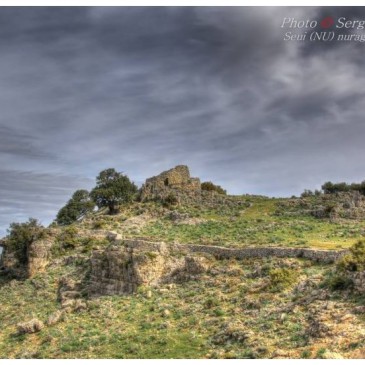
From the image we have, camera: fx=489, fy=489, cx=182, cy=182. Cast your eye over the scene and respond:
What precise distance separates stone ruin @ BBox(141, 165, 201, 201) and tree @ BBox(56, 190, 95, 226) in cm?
1310

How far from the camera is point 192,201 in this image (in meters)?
62.7

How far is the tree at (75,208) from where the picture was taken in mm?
74188

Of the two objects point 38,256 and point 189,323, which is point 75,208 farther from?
point 189,323

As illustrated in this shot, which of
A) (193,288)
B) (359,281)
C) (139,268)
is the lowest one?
(193,288)

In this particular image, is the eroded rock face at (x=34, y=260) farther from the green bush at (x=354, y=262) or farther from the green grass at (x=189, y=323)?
the green bush at (x=354, y=262)

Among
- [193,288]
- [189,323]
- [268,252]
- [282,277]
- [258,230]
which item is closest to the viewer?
[189,323]

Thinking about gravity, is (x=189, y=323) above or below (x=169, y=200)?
below

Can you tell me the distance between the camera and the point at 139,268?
109 ft

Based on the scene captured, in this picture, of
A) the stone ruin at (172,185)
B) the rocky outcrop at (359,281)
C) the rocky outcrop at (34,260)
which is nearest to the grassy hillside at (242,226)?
the stone ruin at (172,185)

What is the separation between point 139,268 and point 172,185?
35.9 meters

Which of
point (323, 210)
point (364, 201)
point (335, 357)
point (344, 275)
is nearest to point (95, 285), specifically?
point (344, 275)

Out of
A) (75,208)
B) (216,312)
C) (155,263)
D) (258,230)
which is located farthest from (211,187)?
(216,312)

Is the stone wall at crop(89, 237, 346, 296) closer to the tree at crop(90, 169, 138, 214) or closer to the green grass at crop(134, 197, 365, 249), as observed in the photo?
the green grass at crop(134, 197, 365, 249)

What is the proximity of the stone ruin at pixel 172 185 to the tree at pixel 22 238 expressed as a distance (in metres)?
18.4
